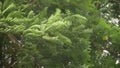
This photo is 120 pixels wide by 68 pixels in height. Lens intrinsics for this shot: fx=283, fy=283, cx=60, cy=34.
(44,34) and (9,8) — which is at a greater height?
(9,8)

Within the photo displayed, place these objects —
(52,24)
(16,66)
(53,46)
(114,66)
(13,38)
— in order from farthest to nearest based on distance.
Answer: (114,66)
(16,66)
(13,38)
(53,46)
(52,24)

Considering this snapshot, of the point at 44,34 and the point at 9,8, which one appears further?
the point at 9,8

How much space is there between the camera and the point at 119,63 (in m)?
5.84

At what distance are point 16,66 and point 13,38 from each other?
551 mm

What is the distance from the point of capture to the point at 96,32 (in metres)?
5.29

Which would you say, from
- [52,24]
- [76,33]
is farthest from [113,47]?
[52,24]

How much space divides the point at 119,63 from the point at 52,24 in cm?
291

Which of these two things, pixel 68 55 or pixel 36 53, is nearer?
pixel 36 53

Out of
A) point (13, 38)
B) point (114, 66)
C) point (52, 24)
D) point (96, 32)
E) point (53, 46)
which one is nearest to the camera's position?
point (52, 24)

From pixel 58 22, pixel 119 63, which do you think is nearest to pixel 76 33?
pixel 58 22

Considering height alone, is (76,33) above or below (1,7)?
below

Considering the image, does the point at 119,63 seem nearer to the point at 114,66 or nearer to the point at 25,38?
the point at 114,66

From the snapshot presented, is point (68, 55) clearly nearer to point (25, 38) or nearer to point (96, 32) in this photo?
point (25, 38)

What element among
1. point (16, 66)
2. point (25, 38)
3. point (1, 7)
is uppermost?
point (1, 7)
